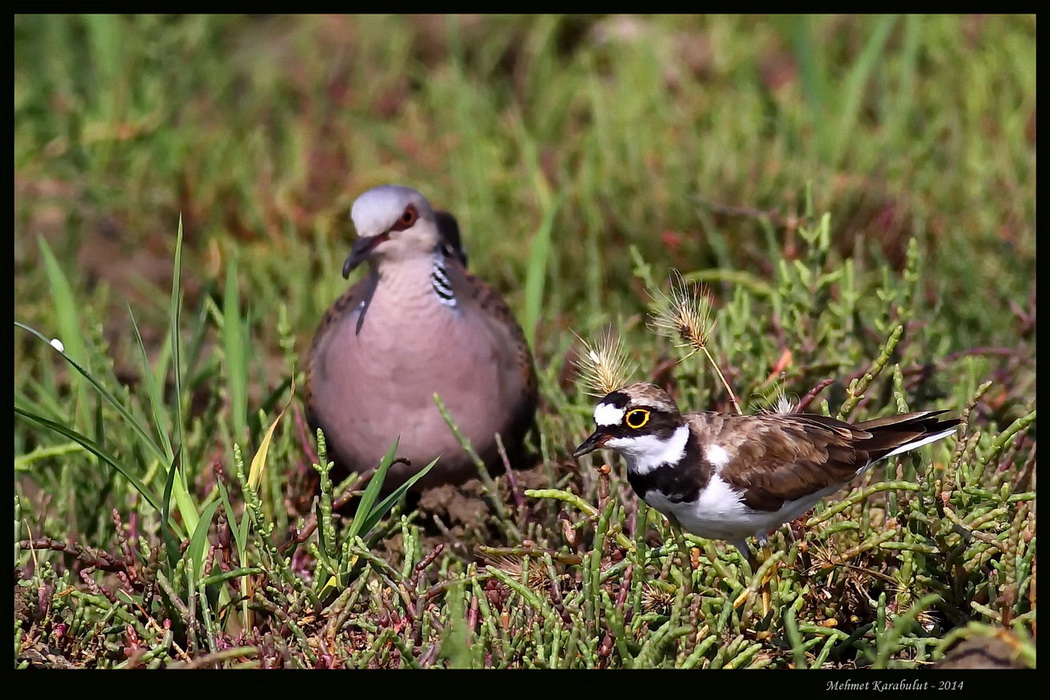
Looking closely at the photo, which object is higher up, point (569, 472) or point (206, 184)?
point (206, 184)

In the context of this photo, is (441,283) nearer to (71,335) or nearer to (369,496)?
(369,496)

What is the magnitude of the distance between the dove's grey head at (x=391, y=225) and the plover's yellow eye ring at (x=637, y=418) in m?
1.17

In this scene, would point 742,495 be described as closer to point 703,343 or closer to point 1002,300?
point 703,343

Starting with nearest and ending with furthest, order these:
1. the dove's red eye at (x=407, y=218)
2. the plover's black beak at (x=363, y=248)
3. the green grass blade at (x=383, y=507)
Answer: the green grass blade at (x=383, y=507) < the plover's black beak at (x=363, y=248) < the dove's red eye at (x=407, y=218)

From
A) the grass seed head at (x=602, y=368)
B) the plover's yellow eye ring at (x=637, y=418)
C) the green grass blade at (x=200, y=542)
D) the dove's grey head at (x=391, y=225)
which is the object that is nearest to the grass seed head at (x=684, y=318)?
the grass seed head at (x=602, y=368)

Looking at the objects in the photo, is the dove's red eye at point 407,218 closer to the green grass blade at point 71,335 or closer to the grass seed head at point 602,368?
the grass seed head at point 602,368

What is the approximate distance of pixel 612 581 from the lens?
3.50 meters

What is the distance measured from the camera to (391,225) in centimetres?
411

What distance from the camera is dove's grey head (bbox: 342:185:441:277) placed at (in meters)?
4.09

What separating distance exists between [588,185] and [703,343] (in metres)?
2.50

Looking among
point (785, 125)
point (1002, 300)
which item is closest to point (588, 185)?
point (785, 125)

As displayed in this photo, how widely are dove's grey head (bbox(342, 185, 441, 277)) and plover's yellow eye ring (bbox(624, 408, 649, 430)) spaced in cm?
117

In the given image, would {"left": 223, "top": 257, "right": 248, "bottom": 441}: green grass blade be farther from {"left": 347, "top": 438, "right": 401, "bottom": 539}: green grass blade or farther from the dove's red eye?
{"left": 347, "top": 438, "right": 401, "bottom": 539}: green grass blade

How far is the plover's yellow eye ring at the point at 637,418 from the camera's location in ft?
10.5
